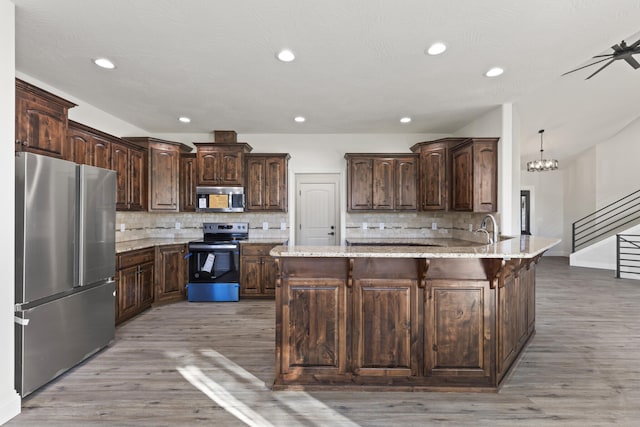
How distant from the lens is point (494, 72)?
322cm

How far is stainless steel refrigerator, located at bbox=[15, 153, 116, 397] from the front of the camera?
2.19 meters

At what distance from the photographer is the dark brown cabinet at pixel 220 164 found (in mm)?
4992

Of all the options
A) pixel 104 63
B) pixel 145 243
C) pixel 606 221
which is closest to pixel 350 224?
pixel 145 243

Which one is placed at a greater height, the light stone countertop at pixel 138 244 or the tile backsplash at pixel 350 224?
the tile backsplash at pixel 350 224

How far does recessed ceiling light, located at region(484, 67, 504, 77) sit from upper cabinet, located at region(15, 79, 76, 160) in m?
4.07

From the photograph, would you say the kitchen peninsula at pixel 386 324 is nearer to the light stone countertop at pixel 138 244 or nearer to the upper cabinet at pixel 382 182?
the light stone countertop at pixel 138 244

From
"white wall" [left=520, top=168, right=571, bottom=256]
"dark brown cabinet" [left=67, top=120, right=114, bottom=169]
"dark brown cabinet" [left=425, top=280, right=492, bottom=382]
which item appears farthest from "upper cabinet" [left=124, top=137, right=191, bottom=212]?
"white wall" [left=520, top=168, right=571, bottom=256]

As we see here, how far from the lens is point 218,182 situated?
5000mm

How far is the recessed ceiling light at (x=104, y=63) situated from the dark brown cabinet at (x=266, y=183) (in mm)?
2322

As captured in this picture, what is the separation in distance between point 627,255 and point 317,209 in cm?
684

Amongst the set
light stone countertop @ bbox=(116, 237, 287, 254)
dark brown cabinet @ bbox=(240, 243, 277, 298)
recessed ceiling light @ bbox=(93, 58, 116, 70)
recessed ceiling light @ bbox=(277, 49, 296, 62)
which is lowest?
dark brown cabinet @ bbox=(240, 243, 277, 298)

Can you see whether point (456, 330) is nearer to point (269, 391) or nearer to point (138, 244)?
point (269, 391)

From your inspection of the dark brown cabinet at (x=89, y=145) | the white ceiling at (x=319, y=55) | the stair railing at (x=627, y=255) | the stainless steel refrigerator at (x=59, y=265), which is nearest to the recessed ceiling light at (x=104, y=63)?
the white ceiling at (x=319, y=55)

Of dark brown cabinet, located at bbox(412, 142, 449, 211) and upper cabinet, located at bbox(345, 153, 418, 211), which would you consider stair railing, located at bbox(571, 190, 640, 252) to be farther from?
upper cabinet, located at bbox(345, 153, 418, 211)
